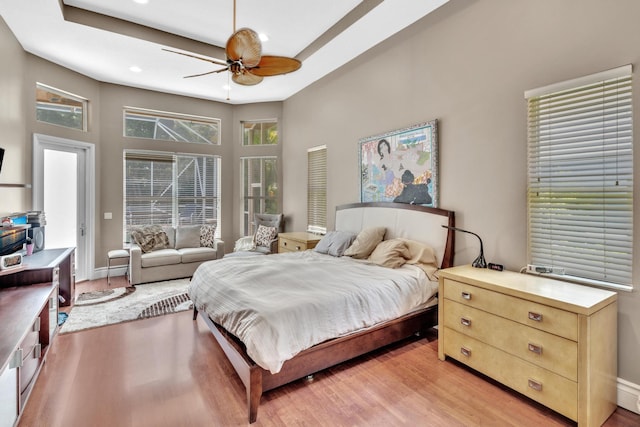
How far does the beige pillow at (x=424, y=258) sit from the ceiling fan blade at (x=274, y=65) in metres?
2.15

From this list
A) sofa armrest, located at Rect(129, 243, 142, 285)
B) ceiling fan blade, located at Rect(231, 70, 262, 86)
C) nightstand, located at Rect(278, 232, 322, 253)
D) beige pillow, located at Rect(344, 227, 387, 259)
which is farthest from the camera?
sofa armrest, located at Rect(129, 243, 142, 285)

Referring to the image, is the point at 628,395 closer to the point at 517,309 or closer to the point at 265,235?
the point at 517,309

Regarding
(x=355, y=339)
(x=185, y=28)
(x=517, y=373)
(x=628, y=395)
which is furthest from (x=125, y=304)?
(x=628, y=395)

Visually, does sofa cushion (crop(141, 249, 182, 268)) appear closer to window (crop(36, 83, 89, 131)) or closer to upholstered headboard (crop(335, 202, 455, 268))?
window (crop(36, 83, 89, 131))

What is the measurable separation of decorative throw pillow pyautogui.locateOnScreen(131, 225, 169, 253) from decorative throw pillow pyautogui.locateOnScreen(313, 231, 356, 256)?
2992 mm

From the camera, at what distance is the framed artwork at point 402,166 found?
3.38m

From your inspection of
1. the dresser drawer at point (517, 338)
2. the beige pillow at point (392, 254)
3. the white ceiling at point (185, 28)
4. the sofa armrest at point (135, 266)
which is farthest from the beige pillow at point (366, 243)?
the sofa armrest at point (135, 266)

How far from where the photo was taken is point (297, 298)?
229cm

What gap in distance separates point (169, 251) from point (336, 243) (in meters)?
3.08

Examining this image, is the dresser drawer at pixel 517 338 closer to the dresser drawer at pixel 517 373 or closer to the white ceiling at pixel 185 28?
the dresser drawer at pixel 517 373

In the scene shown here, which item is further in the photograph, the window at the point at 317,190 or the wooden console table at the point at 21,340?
the window at the point at 317,190

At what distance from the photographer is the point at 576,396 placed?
183 centimetres

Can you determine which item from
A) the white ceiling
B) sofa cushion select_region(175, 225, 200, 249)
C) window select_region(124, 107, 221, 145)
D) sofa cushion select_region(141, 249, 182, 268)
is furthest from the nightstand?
window select_region(124, 107, 221, 145)

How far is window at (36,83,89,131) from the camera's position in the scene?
174 inches
